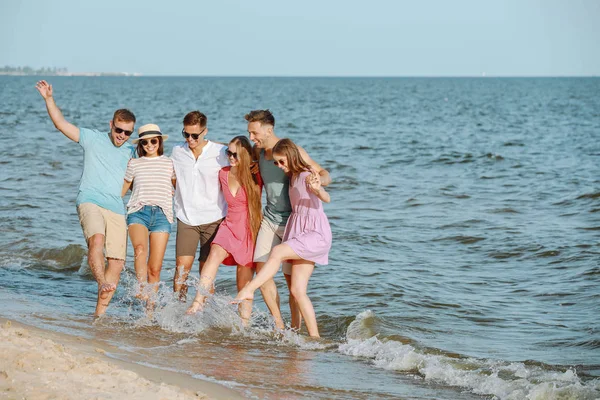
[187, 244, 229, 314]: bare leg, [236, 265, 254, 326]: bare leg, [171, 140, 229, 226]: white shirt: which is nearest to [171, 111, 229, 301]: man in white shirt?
[171, 140, 229, 226]: white shirt

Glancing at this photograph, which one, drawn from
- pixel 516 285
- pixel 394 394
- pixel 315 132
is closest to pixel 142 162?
pixel 394 394

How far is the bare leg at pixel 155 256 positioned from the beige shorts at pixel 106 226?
25 cm

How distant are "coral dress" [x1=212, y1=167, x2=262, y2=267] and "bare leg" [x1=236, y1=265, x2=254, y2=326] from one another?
0.16 meters

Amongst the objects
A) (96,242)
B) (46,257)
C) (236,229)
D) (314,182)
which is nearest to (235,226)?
(236,229)

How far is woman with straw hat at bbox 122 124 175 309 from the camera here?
702 centimetres

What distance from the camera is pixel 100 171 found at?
Answer: 692 cm

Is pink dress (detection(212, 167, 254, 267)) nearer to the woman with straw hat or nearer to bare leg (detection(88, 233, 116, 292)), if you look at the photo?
the woman with straw hat

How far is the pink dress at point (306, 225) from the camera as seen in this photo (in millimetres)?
6523

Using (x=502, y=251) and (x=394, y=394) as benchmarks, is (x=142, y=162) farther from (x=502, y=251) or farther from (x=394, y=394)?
(x=502, y=251)

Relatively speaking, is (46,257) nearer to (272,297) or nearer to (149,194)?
(149,194)

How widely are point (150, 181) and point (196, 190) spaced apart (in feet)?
1.36

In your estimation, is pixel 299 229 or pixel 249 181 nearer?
pixel 299 229

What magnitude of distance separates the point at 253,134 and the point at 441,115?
43.3 metres

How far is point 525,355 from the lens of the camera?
7.29 meters
